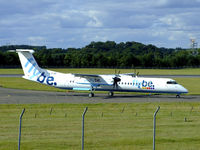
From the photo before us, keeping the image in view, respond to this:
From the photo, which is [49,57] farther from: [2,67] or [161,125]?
[161,125]

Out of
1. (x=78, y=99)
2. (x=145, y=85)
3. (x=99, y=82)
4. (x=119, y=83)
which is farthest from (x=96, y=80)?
(x=145, y=85)

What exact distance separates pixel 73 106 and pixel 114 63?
129 meters

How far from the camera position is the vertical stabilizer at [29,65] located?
47250mm

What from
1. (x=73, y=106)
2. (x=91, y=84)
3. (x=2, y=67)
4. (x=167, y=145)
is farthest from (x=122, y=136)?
(x=2, y=67)

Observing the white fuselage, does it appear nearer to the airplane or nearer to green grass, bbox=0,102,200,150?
the airplane

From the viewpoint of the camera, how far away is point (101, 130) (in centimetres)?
2203

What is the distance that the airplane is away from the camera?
4469cm

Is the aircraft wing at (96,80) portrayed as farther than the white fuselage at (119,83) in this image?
Yes

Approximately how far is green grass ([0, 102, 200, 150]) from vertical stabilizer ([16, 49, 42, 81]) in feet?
45.3

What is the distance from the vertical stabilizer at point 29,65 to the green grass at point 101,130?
13805mm

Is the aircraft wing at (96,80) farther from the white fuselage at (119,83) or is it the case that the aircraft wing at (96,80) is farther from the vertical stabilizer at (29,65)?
the vertical stabilizer at (29,65)

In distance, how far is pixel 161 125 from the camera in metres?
24.6

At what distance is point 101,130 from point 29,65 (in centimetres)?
2762

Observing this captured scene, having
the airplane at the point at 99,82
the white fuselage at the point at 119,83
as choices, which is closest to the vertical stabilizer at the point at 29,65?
the airplane at the point at 99,82
